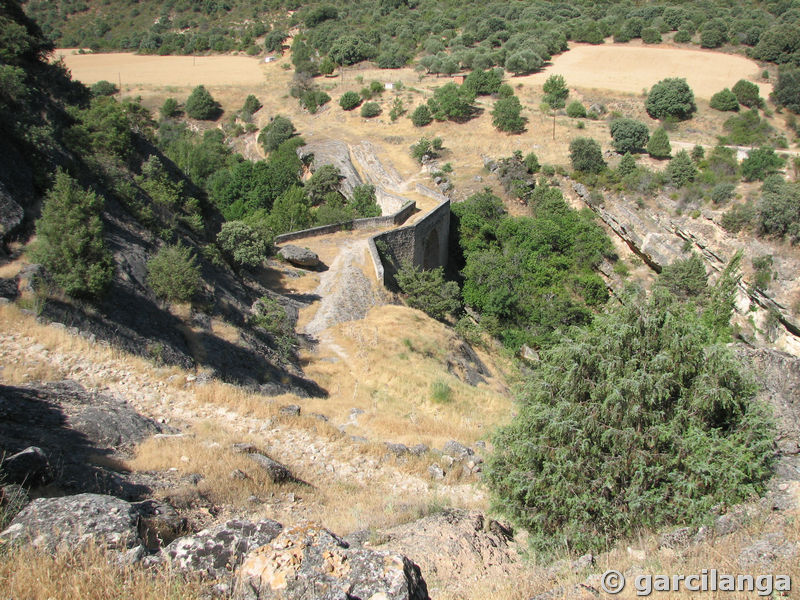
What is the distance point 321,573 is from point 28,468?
3552 millimetres

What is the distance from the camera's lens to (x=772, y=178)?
95.6 ft

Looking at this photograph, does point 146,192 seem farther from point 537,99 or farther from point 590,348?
point 537,99

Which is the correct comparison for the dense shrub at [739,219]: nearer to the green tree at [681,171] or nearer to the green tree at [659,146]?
the green tree at [681,171]

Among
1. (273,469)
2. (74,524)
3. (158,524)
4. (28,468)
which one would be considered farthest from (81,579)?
(273,469)

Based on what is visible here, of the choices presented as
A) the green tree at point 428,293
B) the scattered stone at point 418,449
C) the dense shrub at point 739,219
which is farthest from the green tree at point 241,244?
the dense shrub at point 739,219

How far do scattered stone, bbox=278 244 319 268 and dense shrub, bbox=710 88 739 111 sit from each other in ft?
131

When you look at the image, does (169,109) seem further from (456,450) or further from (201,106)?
(456,450)

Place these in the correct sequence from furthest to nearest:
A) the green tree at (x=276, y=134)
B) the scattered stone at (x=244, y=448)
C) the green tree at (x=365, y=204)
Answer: the green tree at (x=276, y=134)
the green tree at (x=365, y=204)
the scattered stone at (x=244, y=448)

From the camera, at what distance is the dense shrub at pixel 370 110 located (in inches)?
1919

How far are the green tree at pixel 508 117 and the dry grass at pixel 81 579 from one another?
45.0m

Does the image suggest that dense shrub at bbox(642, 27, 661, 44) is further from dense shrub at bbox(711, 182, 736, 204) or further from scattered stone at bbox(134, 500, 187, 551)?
scattered stone at bbox(134, 500, 187, 551)

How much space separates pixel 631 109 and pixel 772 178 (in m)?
20.9

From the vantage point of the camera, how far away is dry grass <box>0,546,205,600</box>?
3305mm

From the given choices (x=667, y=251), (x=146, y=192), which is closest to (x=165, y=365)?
(x=146, y=192)
